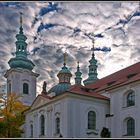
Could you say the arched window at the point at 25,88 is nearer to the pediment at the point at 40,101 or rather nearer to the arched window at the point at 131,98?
the pediment at the point at 40,101

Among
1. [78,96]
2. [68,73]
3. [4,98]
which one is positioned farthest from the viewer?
[68,73]

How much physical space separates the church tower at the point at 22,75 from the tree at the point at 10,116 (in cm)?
1248

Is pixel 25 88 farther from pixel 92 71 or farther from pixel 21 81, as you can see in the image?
pixel 92 71

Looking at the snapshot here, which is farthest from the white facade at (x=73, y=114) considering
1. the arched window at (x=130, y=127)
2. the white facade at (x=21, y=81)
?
the white facade at (x=21, y=81)

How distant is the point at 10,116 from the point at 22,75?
16.9 metres

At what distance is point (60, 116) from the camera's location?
31172 millimetres

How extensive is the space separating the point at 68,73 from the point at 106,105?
70.0ft

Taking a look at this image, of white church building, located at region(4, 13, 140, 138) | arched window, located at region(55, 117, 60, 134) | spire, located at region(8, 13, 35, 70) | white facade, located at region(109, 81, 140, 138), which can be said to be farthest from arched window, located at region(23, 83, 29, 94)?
white facade, located at region(109, 81, 140, 138)

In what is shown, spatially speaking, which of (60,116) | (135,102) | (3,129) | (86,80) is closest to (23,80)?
(86,80)

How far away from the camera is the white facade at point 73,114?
2986 centimetres

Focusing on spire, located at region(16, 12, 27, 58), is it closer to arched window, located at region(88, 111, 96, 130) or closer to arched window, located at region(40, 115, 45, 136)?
arched window, located at region(40, 115, 45, 136)

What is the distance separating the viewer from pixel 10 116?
125 feet

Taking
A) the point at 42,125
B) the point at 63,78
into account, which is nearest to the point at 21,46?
the point at 63,78

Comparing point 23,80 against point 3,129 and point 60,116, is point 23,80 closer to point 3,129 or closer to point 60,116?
point 3,129
